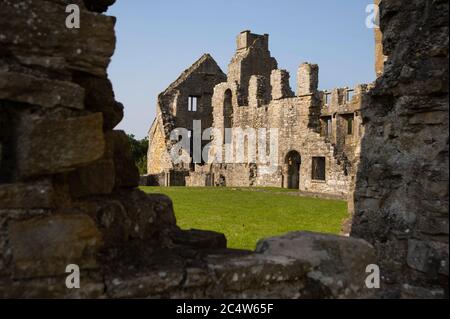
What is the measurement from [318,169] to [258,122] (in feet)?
17.5

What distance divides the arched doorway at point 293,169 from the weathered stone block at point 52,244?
26237 millimetres

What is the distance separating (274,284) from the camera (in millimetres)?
3172

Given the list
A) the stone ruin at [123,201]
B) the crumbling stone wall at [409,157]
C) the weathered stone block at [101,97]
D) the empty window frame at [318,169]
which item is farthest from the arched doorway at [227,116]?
the weathered stone block at [101,97]

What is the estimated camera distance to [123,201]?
348 centimetres

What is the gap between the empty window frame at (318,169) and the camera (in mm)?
27328

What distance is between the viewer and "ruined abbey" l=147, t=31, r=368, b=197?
27469 mm

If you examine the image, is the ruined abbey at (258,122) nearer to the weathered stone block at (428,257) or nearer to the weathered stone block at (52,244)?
the weathered stone block at (428,257)

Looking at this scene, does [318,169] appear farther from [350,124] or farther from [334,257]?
[334,257]

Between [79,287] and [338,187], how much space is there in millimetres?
23321

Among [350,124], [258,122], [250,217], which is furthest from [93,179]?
[350,124]

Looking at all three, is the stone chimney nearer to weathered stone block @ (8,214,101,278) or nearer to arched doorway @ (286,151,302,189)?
arched doorway @ (286,151,302,189)

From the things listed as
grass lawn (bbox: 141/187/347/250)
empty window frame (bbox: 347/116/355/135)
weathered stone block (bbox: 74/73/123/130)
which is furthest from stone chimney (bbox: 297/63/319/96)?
weathered stone block (bbox: 74/73/123/130)

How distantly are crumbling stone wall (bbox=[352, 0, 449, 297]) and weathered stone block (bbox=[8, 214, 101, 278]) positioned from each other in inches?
98.3

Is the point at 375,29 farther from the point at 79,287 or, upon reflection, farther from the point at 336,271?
the point at 79,287
